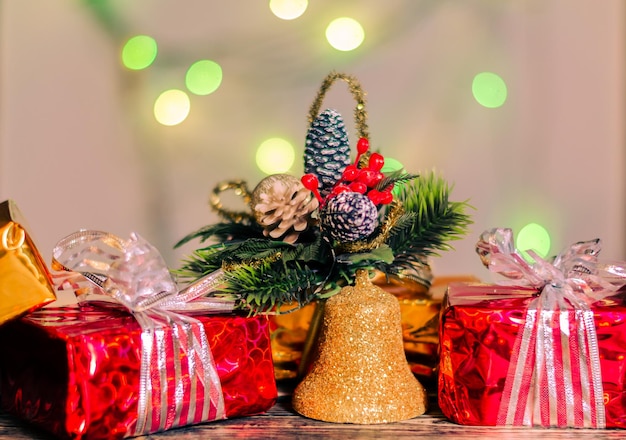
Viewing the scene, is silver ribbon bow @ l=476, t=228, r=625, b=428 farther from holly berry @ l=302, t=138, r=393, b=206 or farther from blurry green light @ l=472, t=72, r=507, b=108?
blurry green light @ l=472, t=72, r=507, b=108

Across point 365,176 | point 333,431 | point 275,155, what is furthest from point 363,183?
point 275,155

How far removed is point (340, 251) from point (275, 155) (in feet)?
2.81

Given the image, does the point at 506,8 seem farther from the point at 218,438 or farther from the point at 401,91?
the point at 218,438

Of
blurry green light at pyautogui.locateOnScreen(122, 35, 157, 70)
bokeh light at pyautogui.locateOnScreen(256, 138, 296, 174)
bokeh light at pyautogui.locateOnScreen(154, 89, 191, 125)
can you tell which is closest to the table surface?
bokeh light at pyautogui.locateOnScreen(256, 138, 296, 174)

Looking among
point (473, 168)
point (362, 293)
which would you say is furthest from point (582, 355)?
point (473, 168)

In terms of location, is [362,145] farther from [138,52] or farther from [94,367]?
[138,52]

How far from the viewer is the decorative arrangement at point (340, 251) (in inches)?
27.8

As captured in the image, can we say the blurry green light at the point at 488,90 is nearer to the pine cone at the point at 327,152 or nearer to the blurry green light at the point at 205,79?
the blurry green light at the point at 205,79

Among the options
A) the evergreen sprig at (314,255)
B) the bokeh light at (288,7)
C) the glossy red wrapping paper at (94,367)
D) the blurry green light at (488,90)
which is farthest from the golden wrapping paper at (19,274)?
the blurry green light at (488,90)

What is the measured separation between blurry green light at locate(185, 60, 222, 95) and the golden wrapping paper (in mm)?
960

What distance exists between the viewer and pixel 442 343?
0.70m

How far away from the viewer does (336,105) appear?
161cm

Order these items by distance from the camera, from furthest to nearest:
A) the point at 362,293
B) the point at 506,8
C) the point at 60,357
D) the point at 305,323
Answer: the point at 506,8
the point at 305,323
the point at 362,293
the point at 60,357

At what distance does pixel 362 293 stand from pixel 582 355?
0.69 ft
